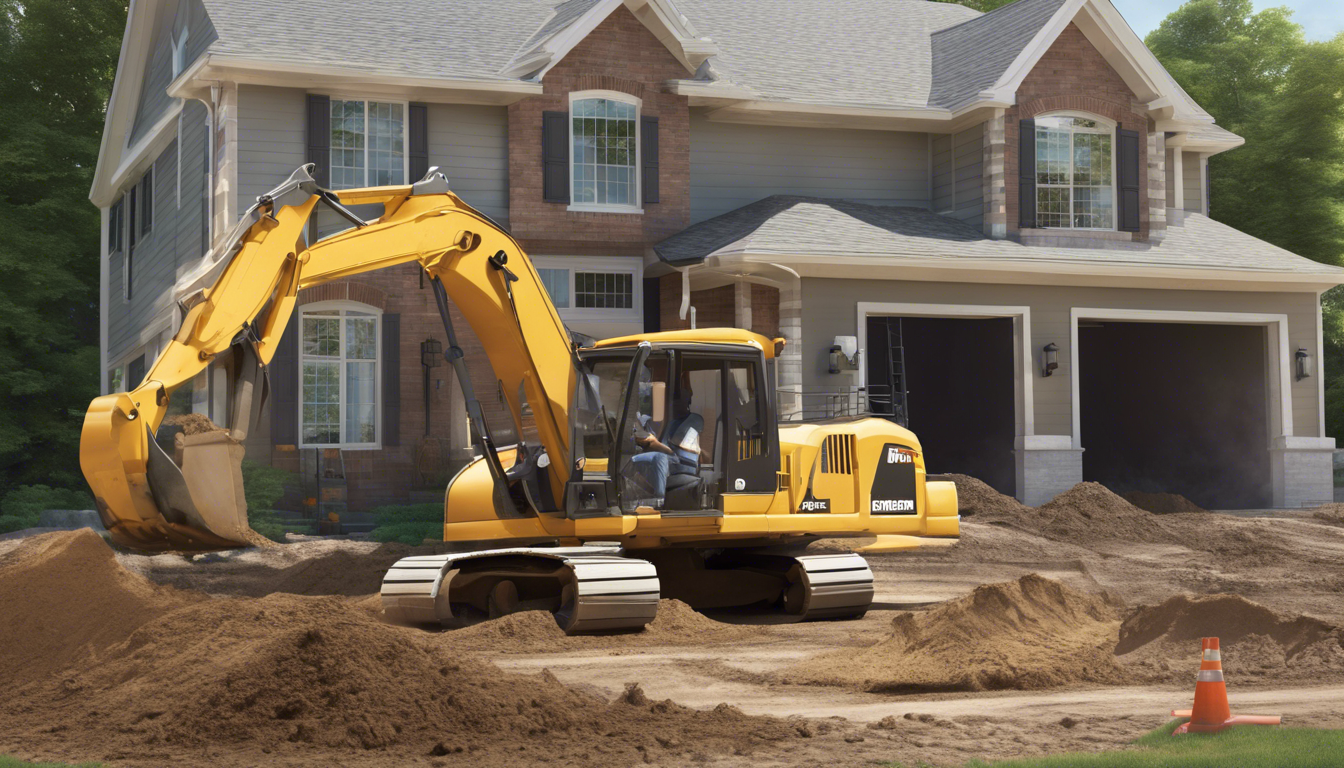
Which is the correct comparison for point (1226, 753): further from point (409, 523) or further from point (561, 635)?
point (409, 523)

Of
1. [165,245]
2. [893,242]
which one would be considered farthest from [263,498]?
[893,242]

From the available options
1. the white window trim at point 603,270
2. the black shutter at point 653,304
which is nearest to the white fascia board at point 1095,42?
the black shutter at point 653,304

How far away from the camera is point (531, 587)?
11953mm

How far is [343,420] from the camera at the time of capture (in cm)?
2070

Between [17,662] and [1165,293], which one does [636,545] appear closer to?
[17,662]

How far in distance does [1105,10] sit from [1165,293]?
4824 millimetres

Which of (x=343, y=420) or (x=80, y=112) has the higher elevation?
(x=80, y=112)

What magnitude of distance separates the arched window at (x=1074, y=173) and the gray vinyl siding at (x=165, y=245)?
529 inches

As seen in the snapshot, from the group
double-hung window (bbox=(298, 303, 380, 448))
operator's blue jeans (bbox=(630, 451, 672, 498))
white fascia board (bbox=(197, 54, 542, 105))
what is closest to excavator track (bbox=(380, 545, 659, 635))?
operator's blue jeans (bbox=(630, 451, 672, 498))

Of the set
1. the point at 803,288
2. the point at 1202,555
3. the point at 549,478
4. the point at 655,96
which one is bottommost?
the point at 1202,555

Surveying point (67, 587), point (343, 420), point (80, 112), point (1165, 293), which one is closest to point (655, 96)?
point (343, 420)

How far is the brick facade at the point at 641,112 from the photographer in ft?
70.4

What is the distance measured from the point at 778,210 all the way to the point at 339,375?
7.32 metres

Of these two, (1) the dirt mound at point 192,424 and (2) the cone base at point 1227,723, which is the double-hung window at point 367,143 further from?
(2) the cone base at point 1227,723
